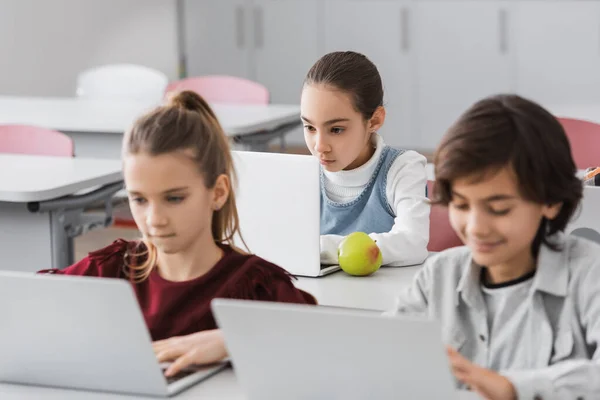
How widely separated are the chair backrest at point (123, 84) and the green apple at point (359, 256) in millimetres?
3047

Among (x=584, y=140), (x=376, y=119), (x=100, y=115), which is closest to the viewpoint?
(x=376, y=119)

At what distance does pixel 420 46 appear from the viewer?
21.5 feet

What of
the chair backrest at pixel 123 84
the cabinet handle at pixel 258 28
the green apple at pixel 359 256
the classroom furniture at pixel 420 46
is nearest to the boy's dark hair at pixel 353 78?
the green apple at pixel 359 256

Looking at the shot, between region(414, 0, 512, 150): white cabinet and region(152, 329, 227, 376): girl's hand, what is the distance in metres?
4.87

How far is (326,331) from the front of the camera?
1.19m

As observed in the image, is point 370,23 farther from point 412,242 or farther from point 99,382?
point 99,382

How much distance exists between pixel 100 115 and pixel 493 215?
3115 millimetres

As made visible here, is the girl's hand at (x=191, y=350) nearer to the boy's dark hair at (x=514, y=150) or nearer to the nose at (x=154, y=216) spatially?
the nose at (x=154, y=216)

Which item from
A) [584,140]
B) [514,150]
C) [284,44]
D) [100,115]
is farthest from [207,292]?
[284,44]

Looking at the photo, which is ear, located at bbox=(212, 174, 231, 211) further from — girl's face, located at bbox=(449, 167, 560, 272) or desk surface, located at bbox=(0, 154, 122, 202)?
desk surface, located at bbox=(0, 154, 122, 202)

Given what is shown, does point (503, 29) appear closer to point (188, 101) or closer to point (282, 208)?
point (282, 208)

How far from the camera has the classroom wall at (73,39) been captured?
6.02m

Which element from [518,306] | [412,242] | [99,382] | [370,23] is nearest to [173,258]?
[99,382]

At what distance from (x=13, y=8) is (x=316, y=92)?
12.9ft
